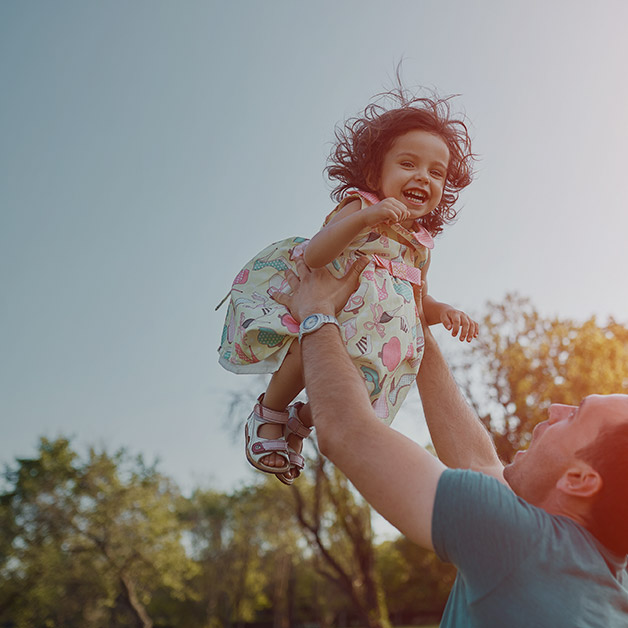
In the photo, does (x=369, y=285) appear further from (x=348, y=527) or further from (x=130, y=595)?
(x=130, y=595)

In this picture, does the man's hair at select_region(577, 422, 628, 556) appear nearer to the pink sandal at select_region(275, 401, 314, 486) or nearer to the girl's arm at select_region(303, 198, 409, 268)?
the girl's arm at select_region(303, 198, 409, 268)

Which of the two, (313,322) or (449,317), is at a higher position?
(449,317)

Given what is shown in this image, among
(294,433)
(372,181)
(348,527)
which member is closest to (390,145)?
(372,181)

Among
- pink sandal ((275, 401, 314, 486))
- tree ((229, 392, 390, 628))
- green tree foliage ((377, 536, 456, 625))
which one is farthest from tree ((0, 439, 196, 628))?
pink sandal ((275, 401, 314, 486))

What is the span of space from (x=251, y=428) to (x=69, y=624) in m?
39.5

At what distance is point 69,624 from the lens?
36.0 meters

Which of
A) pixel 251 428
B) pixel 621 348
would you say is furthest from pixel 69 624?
pixel 251 428

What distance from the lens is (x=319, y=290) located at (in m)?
2.68

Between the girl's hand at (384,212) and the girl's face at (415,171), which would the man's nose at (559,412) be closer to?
the girl's hand at (384,212)

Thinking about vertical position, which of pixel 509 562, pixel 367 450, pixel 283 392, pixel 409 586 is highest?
pixel 409 586

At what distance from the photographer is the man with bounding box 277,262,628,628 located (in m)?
1.76

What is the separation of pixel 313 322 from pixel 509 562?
1087 millimetres

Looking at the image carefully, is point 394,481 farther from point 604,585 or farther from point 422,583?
point 422,583

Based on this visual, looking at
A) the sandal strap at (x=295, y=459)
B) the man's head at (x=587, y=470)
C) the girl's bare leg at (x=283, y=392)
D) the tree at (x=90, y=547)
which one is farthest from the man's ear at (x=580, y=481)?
the tree at (x=90, y=547)
